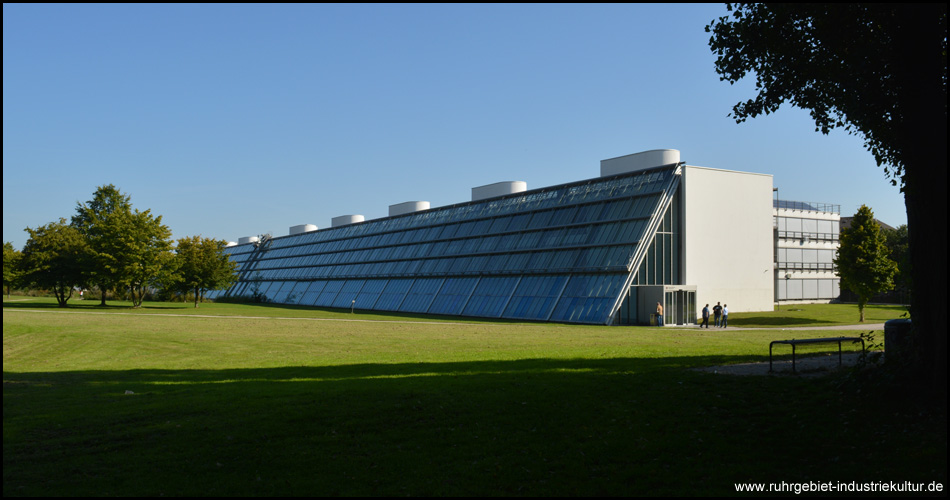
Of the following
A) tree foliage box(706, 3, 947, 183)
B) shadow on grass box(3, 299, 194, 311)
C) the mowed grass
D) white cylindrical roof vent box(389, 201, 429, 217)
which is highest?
white cylindrical roof vent box(389, 201, 429, 217)

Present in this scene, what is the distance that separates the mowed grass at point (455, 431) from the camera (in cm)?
838

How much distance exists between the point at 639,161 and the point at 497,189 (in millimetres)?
18972

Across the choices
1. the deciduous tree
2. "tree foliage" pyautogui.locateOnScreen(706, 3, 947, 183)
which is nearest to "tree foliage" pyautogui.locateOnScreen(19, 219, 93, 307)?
the deciduous tree

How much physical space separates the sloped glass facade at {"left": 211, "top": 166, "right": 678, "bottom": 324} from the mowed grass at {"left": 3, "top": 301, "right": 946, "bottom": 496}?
28942 mm

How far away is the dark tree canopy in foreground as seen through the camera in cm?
1059

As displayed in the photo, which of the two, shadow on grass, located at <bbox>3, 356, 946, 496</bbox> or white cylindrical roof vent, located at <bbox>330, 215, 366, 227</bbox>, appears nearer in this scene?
shadow on grass, located at <bbox>3, 356, 946, 496</bbox>

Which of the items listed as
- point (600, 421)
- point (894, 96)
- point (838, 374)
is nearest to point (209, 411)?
point (600, 421)

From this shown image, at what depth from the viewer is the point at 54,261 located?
6125cm

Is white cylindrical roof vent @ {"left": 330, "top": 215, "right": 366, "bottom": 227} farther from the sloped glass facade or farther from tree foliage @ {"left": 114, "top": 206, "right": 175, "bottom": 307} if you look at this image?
tree foliage @ {"left": 114, "top": 206, "right": 175, "bottom": 307}

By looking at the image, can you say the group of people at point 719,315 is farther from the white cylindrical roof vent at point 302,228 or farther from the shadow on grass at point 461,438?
the white cylindrical roof vent at point 302,228

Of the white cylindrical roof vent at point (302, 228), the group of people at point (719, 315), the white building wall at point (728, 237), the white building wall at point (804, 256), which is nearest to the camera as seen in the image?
the group of people at point (719, 315)

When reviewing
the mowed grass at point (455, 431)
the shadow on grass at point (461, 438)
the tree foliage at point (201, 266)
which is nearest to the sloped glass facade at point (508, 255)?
the tree foliage at point (201, 266)

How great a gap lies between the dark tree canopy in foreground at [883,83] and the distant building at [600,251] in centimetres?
3010

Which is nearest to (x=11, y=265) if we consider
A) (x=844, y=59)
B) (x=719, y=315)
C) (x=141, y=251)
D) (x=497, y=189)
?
(x=141, y=251)
